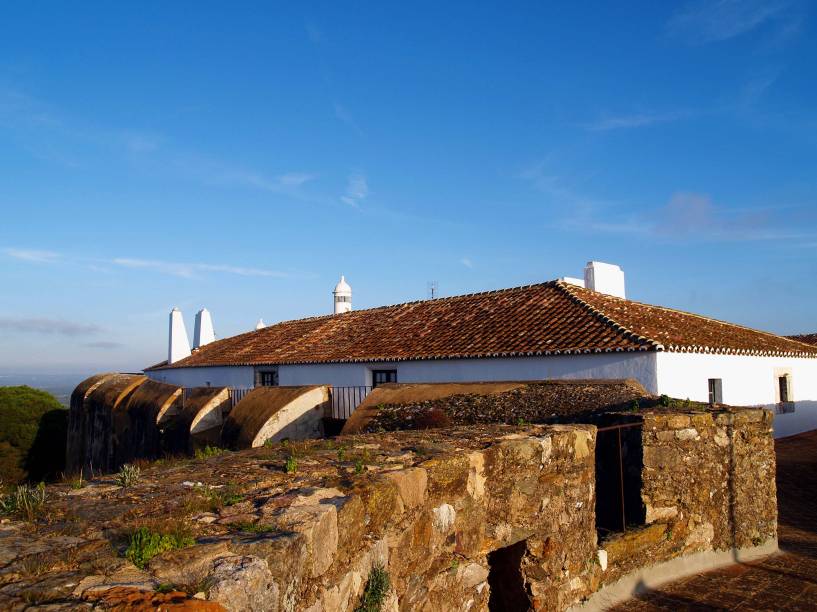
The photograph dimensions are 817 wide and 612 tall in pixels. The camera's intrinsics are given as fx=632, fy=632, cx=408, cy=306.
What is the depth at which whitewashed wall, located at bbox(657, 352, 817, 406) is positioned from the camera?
13.0 m

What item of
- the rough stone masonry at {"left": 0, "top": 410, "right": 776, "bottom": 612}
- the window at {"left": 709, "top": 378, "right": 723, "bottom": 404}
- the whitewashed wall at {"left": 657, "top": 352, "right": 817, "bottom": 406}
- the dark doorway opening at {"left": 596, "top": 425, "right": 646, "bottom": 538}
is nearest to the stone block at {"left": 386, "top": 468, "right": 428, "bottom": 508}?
the rough stone masonry at {"left": 0, "top": 410, "right": 776, "bottom": 612}

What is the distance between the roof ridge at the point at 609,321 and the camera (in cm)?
1269

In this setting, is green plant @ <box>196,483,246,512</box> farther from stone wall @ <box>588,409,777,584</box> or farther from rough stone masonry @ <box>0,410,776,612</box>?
Answer: stone wall @ <box>588,409,777,584</box>

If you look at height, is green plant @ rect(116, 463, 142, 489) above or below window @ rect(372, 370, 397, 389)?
below

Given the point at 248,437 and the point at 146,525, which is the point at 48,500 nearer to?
the point at 146,525

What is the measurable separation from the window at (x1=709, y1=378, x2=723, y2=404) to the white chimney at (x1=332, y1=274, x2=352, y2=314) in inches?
663

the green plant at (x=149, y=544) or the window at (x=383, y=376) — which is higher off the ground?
the window at (x=383, y=376)

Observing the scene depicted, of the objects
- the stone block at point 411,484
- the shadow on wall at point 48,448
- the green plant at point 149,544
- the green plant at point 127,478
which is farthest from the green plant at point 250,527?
the shadow on wall at point 48,448

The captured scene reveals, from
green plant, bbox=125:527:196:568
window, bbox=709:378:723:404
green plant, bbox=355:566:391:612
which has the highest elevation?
green plant, bbox=125:527:196:568

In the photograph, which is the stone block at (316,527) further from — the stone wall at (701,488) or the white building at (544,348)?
the white building at (544,348)

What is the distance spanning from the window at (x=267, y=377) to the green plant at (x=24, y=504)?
59.0 feet

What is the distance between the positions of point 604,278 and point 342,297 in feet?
41.4

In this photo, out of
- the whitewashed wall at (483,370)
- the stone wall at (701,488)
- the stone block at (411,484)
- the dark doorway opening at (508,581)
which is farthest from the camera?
the whitewashed wall at (483,370)

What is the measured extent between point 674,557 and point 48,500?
624 centimetres
